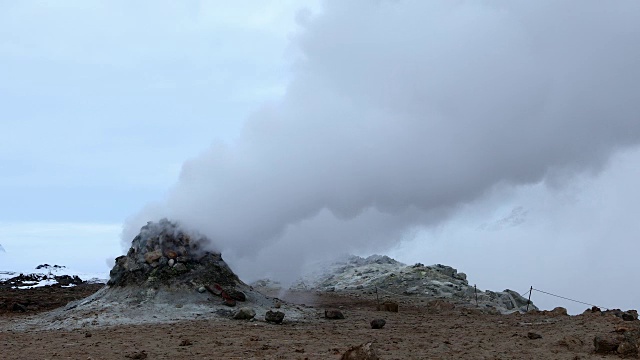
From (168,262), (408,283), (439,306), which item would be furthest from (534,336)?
(408,283)

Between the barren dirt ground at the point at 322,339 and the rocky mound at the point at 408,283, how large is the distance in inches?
286

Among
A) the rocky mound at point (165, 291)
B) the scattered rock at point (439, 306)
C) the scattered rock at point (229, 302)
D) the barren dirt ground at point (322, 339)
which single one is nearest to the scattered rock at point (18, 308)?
the rocky mound at point (165, 291)

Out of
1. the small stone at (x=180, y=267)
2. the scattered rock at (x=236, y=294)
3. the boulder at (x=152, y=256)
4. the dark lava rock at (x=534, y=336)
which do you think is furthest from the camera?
the boulder at (x=152, y=256)

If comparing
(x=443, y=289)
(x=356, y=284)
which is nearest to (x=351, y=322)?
(x=443, y=289)

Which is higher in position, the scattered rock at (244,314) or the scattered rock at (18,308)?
the scattered rock at (244,314)

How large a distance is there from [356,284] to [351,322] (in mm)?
15245

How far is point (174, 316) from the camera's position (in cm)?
1884

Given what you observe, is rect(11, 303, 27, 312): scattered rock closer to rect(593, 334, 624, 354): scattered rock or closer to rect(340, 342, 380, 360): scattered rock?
rect(340, 342, 380, 360): scattered rock

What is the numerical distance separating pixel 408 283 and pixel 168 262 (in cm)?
1489

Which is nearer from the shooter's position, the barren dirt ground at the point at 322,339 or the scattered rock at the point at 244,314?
the barren dirt ground at the point at 322,339

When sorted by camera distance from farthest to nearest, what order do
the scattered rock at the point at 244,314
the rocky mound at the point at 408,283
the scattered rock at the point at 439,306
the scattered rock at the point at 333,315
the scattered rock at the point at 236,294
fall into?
the rocky mound at the point at 408,283 < the scattered rock at the point at 439,306 < the scattered rock at the point at 236,294 < the scattered rock at the point at 333,315 < the scattered rock at the point at 244,314

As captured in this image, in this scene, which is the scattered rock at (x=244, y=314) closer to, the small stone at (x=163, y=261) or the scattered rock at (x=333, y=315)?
the scattered rock at (x=333, y=315)

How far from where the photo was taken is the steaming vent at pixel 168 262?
68.3 feet

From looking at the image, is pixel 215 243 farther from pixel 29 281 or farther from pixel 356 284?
pixel 29 281
